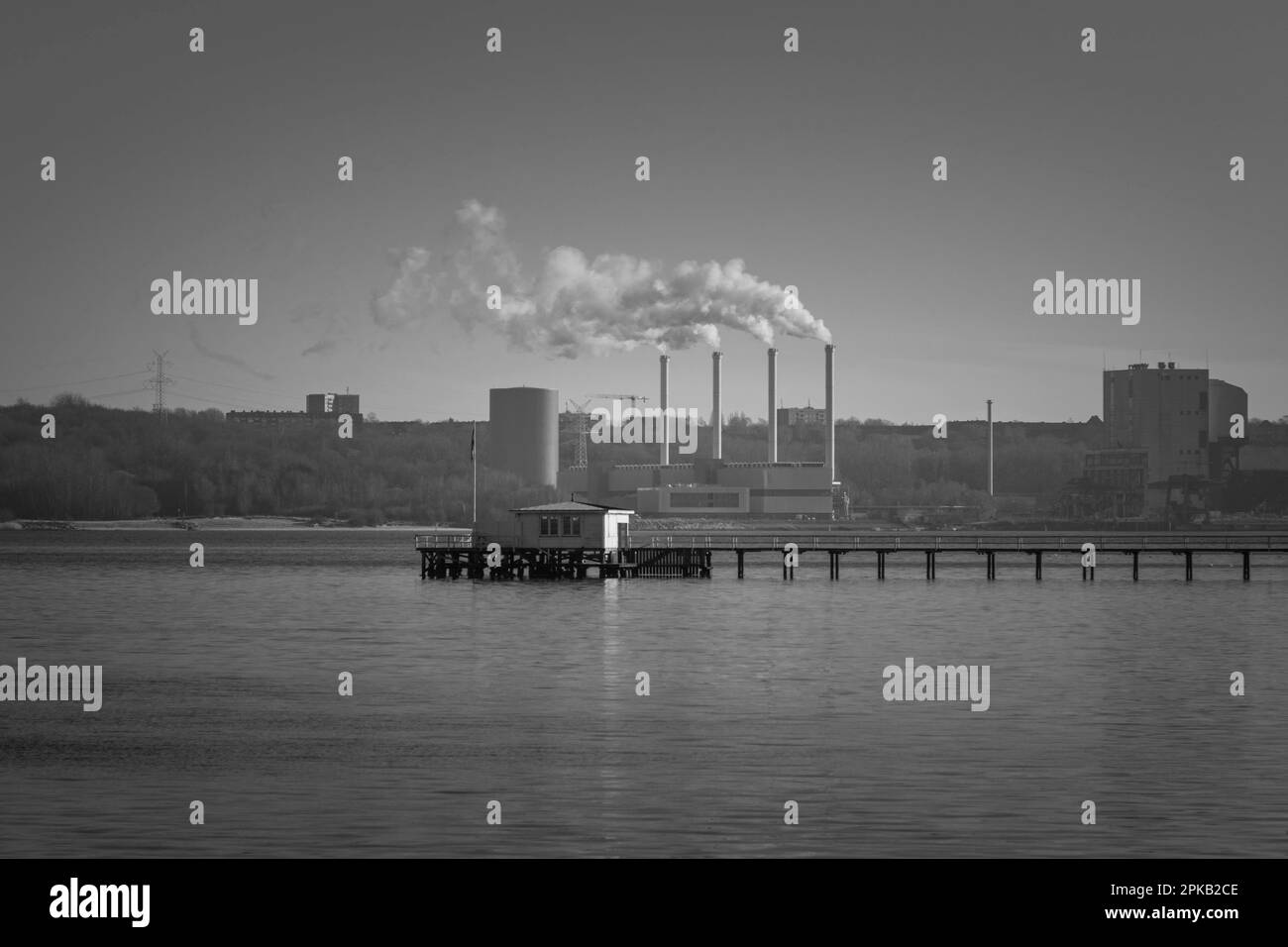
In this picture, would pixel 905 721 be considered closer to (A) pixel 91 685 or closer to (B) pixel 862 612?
(A) pixel 91 685

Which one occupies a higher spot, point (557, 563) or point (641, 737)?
point (557, 563)

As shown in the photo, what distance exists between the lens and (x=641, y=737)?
121 ft

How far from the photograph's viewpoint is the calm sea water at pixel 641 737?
25719 millimetres

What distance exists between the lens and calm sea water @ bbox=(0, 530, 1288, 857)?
25.7m

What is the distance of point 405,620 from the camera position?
7719 centimetres

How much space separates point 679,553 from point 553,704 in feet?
245

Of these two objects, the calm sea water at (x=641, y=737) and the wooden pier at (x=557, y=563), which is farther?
the wooden pier at (x=557, y=563)

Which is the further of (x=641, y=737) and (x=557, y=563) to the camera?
(x=557, y=563)

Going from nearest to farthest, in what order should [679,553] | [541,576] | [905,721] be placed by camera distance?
[905,721]
[541,576]
[679,553]

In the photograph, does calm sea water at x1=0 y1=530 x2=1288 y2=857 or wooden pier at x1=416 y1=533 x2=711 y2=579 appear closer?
calm sea water at x1=0 y1=530 x2=1288 y2=857
